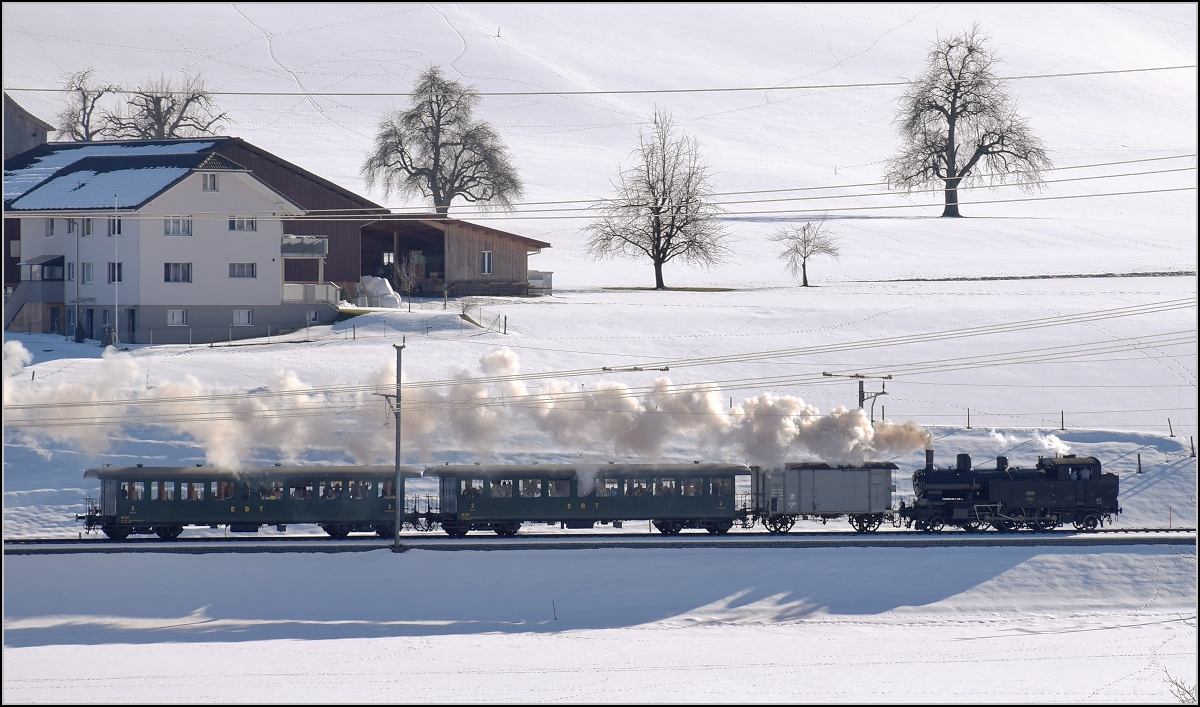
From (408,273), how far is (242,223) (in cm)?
1548

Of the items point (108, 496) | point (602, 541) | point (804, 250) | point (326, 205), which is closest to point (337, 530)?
point (108, 496)

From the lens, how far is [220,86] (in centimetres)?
16988

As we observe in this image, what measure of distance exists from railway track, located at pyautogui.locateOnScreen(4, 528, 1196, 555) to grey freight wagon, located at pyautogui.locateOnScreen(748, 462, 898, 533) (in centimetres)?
108

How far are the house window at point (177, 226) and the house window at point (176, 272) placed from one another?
169 cm

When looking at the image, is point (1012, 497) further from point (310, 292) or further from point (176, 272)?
point (176, 272)

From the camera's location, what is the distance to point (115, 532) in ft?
130

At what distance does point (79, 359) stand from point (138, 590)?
2183 centimetres

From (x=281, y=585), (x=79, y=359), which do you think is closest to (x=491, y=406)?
(x=281, y=585)

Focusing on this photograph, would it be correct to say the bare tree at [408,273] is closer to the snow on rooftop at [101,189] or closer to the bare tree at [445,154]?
the snow on rooftop at [101,189]

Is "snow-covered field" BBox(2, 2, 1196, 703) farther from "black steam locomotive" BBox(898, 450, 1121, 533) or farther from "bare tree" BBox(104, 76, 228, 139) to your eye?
"bare tree" BBox(104, 76, 228, 139)

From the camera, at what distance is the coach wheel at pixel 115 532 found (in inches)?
1554

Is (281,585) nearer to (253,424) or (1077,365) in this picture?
(253,424)

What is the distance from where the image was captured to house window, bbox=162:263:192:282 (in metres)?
61.5

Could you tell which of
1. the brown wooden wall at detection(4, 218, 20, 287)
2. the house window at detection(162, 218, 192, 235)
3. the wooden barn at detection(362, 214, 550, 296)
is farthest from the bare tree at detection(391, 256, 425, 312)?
the brown wooden wall at detection(4, 218, 20, 287)
